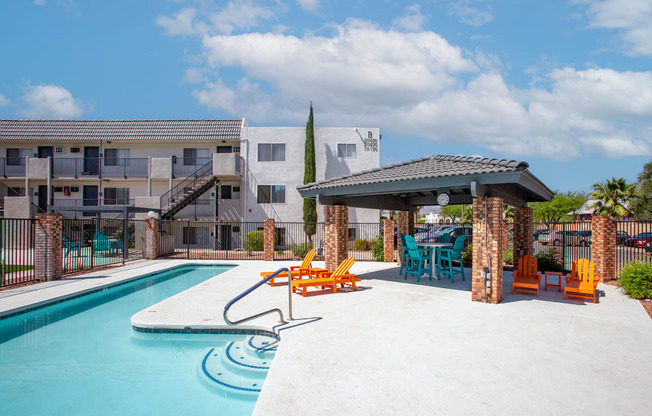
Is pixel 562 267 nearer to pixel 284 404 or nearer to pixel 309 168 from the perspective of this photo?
pixel 284 404

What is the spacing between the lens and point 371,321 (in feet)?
22.3

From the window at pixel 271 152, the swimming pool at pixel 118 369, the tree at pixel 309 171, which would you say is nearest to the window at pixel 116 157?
the window at pixel 271 152

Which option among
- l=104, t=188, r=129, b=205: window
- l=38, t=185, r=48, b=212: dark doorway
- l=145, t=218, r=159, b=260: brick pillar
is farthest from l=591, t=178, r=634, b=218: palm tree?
l=38, t=185, r=48, b=212: dark doorway

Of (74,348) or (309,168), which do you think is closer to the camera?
(74,348)

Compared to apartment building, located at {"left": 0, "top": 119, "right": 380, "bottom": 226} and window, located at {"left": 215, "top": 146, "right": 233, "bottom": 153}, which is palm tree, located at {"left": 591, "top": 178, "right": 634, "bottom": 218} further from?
window, located at {"left": 215, "top": 146, "right": 233, "bottom": 153}

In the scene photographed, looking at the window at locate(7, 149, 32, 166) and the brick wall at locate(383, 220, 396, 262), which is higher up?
the window at locate(7, 149, 32, 166)

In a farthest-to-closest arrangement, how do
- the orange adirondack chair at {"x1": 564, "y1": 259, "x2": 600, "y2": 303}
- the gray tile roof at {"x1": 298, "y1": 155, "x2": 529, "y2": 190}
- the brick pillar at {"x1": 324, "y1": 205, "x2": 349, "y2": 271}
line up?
1. the brick pillar at {"x1": 324, "y1": 205, "x2": 349, "y2": 271}
2. the orange adirondack chair at {"x1": 564, "y1": 259, "x2": 600, "y2": 303}
3. the gray tile roof at {"x1": 298, "y1": 155, "x2": 529, "y2": 190}

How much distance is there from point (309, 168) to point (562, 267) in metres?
15.4

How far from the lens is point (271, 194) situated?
1014 inches

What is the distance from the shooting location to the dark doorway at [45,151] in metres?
27.8

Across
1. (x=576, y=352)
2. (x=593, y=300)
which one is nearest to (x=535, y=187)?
(x=593, y=300)

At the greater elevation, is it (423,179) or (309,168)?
(309,168)

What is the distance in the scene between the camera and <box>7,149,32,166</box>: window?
27391 mm

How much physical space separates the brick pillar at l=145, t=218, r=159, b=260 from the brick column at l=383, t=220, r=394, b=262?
11.1m
